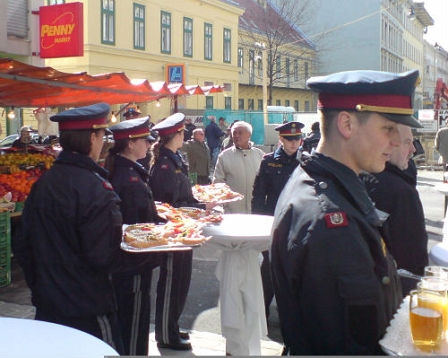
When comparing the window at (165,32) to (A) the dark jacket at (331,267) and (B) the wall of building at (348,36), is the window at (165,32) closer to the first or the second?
(B) the wall of building at (348,36)

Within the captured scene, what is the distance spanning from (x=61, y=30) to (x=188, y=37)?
1765 centimetres

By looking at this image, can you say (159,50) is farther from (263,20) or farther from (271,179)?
(271,179)

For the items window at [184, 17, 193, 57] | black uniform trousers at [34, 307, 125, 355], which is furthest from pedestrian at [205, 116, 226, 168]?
black uniform trousers at [34, 307, 125, 355]

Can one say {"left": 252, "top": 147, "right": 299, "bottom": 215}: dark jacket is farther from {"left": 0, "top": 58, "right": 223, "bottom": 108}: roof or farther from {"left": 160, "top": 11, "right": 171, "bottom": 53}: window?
{"left": 160, "top": 11, "right": 171, "bottom": 53}: window

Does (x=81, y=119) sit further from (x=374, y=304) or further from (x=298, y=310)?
(x=374, y=304)

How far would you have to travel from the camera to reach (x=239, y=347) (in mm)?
4426

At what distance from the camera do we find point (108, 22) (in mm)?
24734

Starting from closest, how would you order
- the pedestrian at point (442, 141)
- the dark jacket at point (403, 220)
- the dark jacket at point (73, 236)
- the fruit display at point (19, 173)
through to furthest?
the dark jacket at point (403, 220) → the dark jacket at point (73, 236) → the fruit display at point (19, 173) → the pedestrian at point (442, 141)

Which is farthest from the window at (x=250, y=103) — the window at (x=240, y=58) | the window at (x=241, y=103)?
the window at (x=240, y=58)

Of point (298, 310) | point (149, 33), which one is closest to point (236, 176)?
point (298, 310)

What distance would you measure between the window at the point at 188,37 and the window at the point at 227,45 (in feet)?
11.7

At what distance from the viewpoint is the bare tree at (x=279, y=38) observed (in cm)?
3922

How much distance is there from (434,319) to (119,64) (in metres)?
25.0

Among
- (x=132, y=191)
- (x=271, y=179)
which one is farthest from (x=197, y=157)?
(x=132, y=191)
